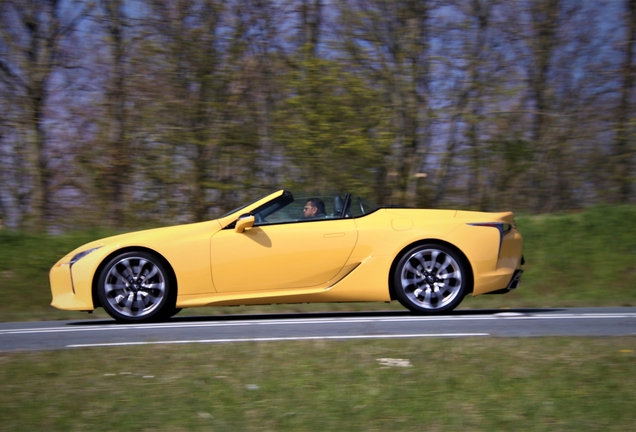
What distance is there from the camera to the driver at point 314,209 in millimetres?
8469

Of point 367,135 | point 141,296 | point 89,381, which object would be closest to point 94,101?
point 367,135

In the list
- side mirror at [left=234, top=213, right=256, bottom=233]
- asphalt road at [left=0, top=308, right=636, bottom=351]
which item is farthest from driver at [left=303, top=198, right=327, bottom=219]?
asphalt road at [left=0, top=308, right=636, bottom=351]

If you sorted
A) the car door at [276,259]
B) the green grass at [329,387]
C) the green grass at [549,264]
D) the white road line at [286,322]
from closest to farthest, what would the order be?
the green grass at [329,387] < the white road line at [286,322] < the car door at [276,259] < the green grass at [549,264]

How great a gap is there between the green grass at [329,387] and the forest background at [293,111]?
8873 millimetres

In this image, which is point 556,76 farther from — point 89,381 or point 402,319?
point 89,381

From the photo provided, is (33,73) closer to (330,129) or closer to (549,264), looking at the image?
(330,129)

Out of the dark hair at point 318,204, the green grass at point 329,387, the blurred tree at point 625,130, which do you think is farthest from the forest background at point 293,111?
the green grass at point 329,387

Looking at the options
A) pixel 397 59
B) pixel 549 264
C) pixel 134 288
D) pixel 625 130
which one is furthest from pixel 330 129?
pixel 134 288

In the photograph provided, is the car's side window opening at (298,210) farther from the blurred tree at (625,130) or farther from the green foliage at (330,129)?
the blurred tree at (625,130)

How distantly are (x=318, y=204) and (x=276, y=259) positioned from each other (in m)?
0.75

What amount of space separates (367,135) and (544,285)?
13.1ft

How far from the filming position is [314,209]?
8484 millimetres

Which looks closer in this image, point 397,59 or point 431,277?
point 431,277

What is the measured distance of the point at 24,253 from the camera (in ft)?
44.3
